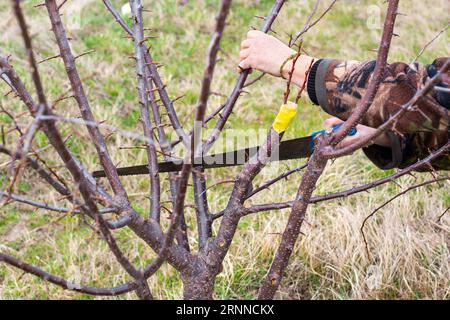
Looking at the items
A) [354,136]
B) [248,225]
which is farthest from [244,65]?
[248,225]

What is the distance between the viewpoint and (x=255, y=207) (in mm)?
1718

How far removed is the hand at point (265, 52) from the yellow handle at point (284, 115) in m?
0.22

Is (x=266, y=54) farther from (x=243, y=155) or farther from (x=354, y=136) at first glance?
(x=354, y=136)

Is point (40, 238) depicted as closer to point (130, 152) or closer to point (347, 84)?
point (130, 152)

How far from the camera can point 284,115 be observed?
1.50 meters

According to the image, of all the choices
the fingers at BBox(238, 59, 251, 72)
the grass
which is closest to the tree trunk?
the grass

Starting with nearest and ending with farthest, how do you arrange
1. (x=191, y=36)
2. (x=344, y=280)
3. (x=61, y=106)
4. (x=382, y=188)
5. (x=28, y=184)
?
(x=344, y=280) < (x=382, y=188) < (x=28, y=184) < (x=61, y=106) < (x=191, y=36)

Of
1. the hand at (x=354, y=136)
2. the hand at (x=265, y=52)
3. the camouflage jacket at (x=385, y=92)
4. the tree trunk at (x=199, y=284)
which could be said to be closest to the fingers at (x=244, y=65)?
the hand at (x=265, y=52)

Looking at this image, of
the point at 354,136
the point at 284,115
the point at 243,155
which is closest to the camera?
the point at 284,115

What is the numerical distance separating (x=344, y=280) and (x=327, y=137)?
1.46 m

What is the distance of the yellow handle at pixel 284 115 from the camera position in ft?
4.85

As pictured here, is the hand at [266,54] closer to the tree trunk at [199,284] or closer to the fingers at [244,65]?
the fingers at [244,65]

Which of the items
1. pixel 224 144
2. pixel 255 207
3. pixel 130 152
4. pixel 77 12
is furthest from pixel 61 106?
pixel 255 207

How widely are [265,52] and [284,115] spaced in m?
0.27
